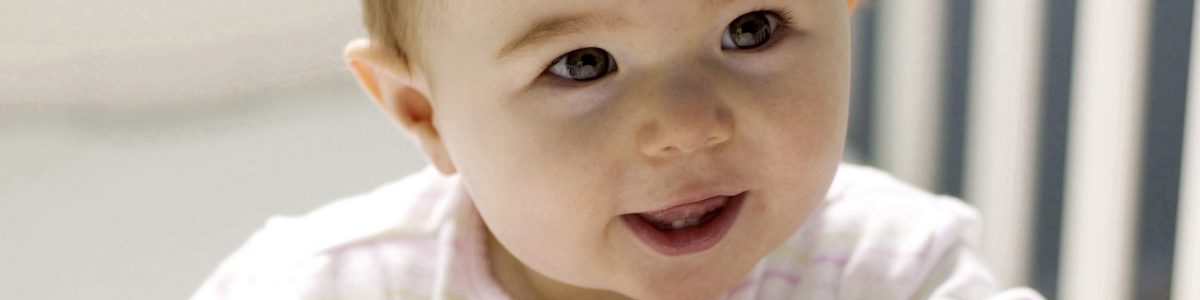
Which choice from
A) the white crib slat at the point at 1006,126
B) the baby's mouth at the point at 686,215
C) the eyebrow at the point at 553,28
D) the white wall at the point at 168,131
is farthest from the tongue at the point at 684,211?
the white wall at the point at 168,131

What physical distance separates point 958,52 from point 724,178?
0.89m

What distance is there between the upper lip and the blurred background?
31cm

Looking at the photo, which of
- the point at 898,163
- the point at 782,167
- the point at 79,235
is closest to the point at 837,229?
the point at 782,167

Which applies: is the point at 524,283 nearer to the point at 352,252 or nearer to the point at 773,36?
the point at 352,252

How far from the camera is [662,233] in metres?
0.75

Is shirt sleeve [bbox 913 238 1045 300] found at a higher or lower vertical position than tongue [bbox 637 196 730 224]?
lower

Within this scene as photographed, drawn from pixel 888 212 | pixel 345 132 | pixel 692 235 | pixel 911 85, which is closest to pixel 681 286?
pixel 692 235

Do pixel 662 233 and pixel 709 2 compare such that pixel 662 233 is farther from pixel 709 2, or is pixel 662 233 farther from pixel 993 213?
pixel 993 213

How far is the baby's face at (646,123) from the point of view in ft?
2.25

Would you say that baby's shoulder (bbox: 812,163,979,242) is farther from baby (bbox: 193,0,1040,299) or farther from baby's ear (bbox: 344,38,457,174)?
baby's ear (bbox: 344,38,457,174)

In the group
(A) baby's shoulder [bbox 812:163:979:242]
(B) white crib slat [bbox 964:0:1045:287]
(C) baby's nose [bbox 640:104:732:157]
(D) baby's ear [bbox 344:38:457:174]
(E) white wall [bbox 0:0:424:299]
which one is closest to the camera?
(C) baby's nose [bbox 640:104:732:157]

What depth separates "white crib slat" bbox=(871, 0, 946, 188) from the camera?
138cm

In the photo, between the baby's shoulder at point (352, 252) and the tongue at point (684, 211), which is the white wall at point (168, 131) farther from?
the tongue at point (684, 211)

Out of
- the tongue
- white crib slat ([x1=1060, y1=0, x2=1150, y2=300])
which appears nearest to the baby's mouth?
the tongue
